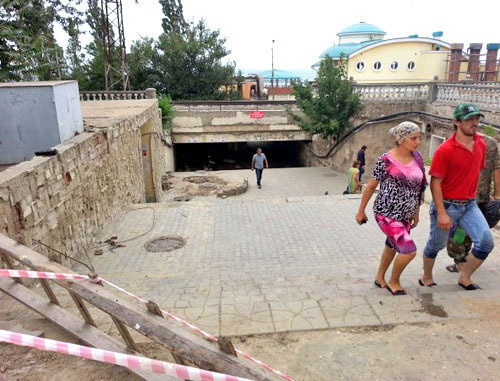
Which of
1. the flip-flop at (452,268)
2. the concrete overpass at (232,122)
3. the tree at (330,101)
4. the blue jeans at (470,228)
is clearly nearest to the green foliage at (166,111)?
the concrete overpass at (232,122)

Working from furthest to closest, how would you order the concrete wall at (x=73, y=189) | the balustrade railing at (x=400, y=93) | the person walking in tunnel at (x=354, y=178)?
1. the balustrade railing at (x=400, y=93)
2. the person walking in tunnel at (x=354, y=178)
3. the concrete wall at (x=73, y=189)

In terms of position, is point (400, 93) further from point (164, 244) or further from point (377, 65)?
point (164, 244)

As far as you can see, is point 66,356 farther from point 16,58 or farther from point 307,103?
point 307,103

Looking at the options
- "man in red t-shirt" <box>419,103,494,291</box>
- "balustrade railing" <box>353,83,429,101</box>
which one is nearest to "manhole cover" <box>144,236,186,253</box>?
"man in red t-shirt" <box>419,103,494,291</box>

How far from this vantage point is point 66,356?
2568 mm

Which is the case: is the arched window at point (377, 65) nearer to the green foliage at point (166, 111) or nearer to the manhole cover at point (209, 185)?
the green foliage at point (166, 111)

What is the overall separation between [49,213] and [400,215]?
4.36m

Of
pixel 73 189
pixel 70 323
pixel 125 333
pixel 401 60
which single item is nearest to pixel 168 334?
pixel 125 333

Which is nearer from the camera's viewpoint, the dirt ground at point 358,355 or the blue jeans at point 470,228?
the dirt ground at point 358,355

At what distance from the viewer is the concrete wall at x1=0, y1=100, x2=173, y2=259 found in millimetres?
4238

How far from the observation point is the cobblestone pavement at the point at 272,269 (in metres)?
3.63

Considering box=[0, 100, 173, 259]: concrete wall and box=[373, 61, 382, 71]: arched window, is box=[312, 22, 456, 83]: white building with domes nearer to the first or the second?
box=[373, 61, 382, 71]: arched window

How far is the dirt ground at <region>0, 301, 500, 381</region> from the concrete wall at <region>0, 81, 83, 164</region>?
4168 mm

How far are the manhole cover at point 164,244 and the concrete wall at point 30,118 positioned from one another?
89.8 inches
